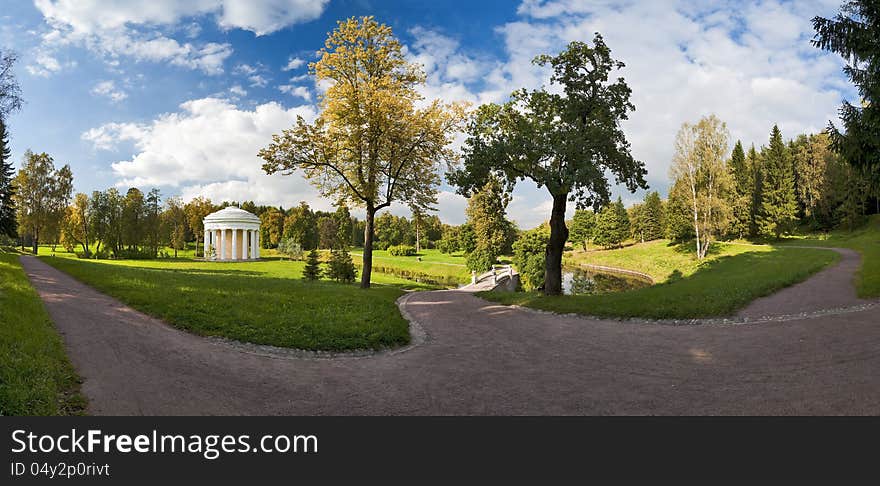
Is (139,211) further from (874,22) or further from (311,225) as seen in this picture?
(874,22)

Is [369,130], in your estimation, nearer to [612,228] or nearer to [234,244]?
[234,244]

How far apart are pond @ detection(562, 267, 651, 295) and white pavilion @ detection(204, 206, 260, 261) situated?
49002 mm

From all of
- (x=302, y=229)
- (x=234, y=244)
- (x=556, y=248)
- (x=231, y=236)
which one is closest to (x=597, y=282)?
(x=556, y=248)

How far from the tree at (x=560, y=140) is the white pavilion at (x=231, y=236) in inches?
2167

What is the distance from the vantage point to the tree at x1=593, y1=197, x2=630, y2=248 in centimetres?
7525

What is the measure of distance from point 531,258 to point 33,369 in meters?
37.3

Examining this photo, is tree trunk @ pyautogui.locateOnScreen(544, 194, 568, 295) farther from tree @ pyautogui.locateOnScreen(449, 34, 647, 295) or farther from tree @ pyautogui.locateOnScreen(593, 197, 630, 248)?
tree @ pyautogui.locateOnScreen(593, 197, 630, 248)

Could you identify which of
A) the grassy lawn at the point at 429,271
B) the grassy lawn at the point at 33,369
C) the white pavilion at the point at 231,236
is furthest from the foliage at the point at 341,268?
the white pavilion at the point at 231,236

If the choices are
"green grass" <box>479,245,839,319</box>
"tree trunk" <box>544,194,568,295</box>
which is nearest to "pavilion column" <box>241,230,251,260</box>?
"green grass" <box>479,245,839,319</box>

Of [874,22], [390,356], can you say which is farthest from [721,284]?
[390,356]

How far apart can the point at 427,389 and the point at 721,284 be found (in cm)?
1795

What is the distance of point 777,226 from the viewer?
56656mm

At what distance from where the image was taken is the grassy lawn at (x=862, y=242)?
18562mm

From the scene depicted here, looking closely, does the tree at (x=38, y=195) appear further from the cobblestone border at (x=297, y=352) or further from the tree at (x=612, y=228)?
the tree at (x=612, y=228)
